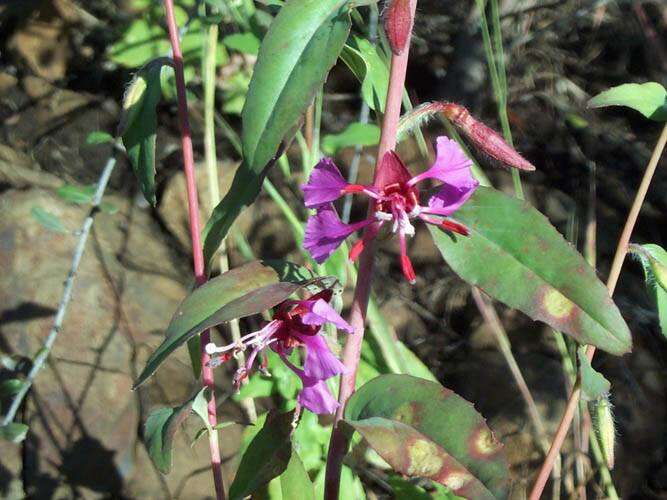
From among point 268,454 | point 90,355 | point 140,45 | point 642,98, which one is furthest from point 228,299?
point 140,45

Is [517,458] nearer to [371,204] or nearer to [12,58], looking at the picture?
[371,204]

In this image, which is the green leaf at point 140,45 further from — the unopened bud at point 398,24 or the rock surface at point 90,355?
the unopened bud at point 398,24

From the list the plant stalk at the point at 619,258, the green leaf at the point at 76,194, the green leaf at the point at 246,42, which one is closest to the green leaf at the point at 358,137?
the green leaf at the point at 246,42

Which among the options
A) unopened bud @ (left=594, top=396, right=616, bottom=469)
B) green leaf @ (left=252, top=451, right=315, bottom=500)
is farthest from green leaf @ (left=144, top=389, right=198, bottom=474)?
unopened bud @ (left=594, top=396, right=616, bottom=469)

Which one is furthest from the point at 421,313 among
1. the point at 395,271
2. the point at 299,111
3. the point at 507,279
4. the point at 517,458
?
the point at 299,111

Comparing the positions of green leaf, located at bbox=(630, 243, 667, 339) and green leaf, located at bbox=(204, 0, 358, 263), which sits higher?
green leaf, located at bbox=(204, 0, 358, 263)

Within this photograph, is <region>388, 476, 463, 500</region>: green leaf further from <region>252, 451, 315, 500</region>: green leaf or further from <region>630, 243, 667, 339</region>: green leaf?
<region>630, 243, 667, 339</region>: green leaf
